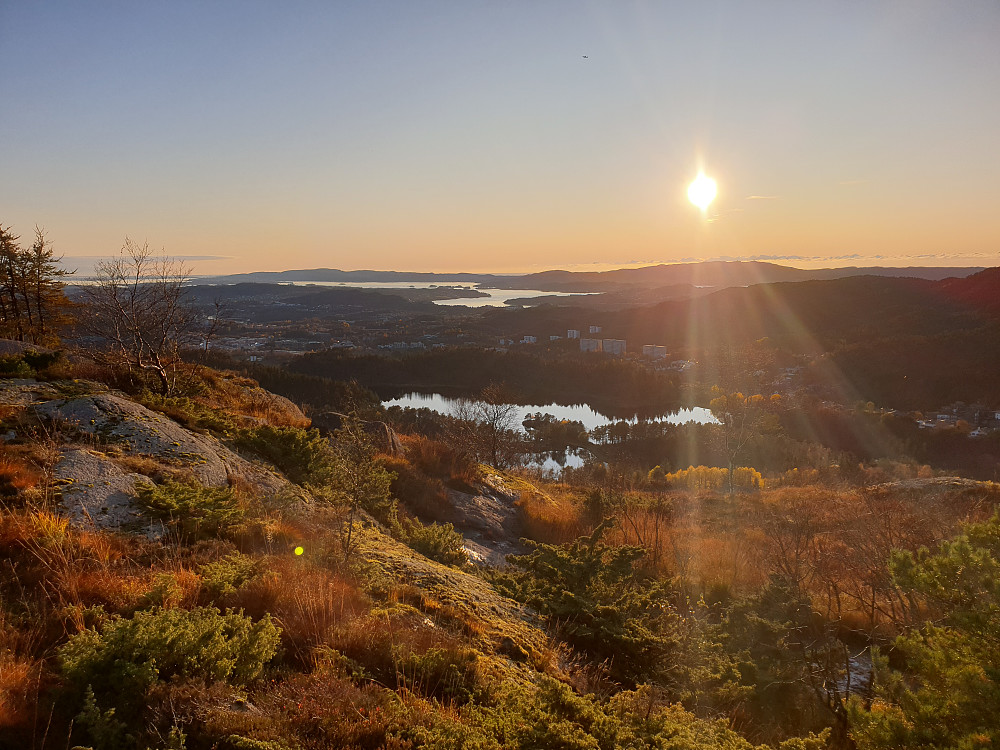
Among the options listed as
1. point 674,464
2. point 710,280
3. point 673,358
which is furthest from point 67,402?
point 710,280

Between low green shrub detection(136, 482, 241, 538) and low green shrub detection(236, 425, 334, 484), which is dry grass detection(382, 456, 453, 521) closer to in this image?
low green shrub detection(236, 425, 334, 484)

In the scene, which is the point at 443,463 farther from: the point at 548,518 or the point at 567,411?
the point at 567,411

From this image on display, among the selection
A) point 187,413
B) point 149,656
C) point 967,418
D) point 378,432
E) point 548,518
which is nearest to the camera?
point 149,656

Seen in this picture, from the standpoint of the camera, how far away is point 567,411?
56719 millimetres

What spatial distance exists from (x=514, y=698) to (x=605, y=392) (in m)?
63.6

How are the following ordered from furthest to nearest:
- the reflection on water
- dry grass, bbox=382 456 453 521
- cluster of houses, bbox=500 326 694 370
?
1. cluster of houses, bbox=500 326 694 370
2. the reflection on water
3. dry grass, bbox=382 456 453 521

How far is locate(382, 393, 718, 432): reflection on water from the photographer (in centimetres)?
5100

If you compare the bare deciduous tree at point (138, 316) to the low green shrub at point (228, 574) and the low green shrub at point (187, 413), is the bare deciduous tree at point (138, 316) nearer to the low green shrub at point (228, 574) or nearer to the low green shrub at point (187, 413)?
the low green shrub at point (187, 413)

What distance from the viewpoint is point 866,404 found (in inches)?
1726

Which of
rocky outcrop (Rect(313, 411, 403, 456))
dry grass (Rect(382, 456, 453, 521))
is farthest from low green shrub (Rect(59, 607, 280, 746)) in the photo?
rocky outcrop (Rect(313, 411, 403, 456))

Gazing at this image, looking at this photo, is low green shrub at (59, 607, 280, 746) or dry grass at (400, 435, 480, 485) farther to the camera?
dry grass at (400, 435, 480, 485)

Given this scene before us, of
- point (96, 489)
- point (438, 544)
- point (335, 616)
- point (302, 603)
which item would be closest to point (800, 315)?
point (438, 544)

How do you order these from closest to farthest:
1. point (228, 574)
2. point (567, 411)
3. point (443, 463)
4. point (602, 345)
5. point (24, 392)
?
point (228, 574), point (24, 392), point (443, 463), point (567, 411), point (602, 345)

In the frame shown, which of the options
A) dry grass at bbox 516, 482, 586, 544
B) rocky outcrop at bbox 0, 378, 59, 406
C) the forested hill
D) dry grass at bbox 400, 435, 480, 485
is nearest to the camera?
rocky outcrop at bbox 0, 378, 59, 406
